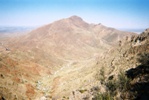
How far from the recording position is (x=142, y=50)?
57.0m

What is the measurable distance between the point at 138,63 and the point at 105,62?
64.9 feet

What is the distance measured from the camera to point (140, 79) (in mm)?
45938

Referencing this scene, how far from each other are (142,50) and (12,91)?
46405mm

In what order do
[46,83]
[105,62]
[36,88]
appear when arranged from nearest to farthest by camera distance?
[105,62], [36,88], [46,83]

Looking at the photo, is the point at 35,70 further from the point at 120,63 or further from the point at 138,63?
the point at 138,63

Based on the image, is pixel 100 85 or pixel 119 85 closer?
pixel 119 85

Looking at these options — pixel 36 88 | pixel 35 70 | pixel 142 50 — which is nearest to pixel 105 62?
pixel 142 50

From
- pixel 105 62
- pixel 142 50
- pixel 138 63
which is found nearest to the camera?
pixel 138 63

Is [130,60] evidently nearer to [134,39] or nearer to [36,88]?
[134,39]

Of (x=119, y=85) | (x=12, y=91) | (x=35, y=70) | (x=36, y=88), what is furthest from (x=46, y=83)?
(x=119, y=85)

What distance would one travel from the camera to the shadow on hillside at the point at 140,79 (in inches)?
1651

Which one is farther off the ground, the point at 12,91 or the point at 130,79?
the point at 130,79

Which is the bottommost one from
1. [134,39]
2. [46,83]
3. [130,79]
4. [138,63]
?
[46,83]

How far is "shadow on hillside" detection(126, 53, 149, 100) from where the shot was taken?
41938 millimetres
